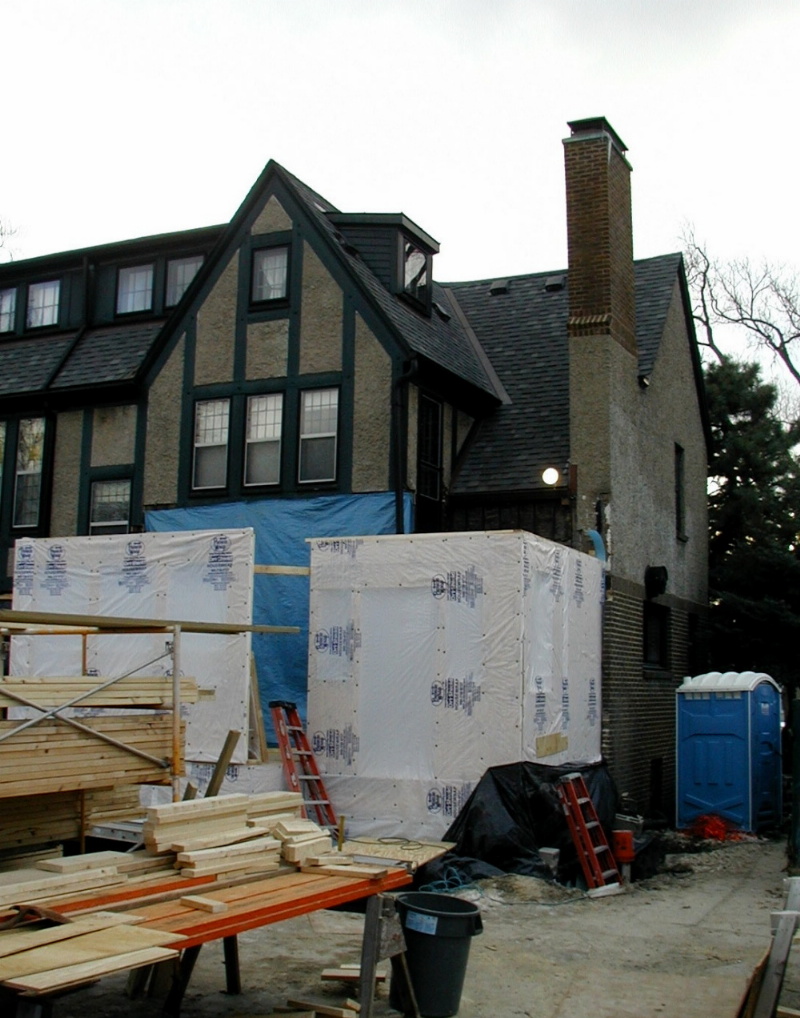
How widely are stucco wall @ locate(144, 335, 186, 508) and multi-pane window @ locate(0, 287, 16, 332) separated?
5.07 meters

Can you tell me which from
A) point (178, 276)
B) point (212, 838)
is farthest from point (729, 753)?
point (178, 276)

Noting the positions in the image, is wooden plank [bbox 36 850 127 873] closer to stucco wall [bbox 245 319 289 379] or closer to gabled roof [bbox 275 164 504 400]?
gabled roof [bbox 275 164 504 400]

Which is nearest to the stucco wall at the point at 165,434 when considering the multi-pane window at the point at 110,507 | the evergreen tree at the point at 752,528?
the multi-pane window at the point at 110,507

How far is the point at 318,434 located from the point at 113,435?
12.8 ft

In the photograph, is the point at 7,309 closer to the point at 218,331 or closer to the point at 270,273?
the point at 218,331

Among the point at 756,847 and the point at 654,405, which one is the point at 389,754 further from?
the point at 654,405

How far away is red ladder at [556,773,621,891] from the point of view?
1227cm

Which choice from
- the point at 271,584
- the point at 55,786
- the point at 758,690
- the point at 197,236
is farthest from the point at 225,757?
the point at 197,236

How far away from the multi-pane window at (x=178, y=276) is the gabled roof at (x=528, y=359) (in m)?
5.16

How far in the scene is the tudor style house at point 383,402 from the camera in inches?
644

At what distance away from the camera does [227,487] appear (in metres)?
17.3

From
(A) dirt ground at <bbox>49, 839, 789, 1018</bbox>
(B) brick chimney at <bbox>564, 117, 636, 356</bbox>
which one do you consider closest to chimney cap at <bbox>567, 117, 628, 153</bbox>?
(B) brick chimney at <bbox>564, 117, 636, 356</bbox>

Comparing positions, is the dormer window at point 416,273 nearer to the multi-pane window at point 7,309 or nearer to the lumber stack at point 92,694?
the multi-pane window at point 7,309

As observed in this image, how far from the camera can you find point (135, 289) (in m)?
20.4
